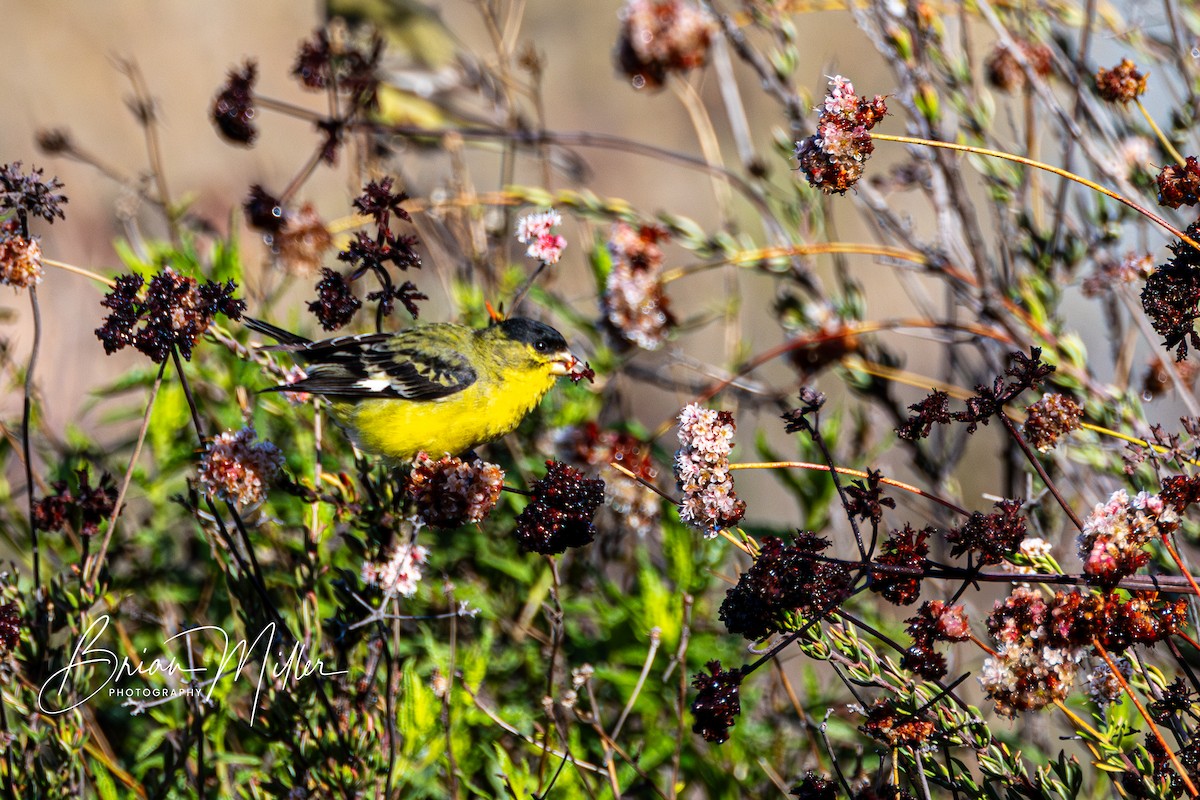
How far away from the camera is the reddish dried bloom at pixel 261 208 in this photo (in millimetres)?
2930

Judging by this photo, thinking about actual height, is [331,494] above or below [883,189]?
below

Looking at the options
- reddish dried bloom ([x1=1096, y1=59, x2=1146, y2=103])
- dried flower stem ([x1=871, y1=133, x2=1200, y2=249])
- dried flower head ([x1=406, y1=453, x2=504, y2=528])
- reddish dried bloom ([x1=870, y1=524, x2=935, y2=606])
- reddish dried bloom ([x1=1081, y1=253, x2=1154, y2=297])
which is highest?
reddish dried bloom ([x1=1096, y1=59, x2=1146, y2=103])

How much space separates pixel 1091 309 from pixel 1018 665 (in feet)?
17.6

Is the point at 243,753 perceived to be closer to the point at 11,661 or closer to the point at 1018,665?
the point at 11,661

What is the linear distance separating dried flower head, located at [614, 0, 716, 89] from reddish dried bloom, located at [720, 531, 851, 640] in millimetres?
1895

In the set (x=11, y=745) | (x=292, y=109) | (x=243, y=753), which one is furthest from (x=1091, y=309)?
(x=11, y=745)

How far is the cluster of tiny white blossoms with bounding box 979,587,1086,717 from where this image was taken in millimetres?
1597

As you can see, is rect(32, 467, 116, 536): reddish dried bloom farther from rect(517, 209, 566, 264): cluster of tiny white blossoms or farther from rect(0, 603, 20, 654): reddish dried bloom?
rect(517, 209, 566, 264): cluster of tiny white blossoms

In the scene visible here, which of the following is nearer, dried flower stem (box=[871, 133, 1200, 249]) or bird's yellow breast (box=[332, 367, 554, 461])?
dried flower stem (box=[871, 133, 1200, 249])

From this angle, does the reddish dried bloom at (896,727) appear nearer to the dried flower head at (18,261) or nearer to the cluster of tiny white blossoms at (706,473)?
the cluster of tiny white blossoms at (706,473)

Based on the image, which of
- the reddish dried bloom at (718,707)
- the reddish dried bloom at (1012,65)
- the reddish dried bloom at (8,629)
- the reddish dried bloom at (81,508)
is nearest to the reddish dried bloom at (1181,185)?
the reddish dried bloom at (718,707)

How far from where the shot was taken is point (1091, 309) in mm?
6391

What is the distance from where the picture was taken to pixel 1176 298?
1728 millimetres

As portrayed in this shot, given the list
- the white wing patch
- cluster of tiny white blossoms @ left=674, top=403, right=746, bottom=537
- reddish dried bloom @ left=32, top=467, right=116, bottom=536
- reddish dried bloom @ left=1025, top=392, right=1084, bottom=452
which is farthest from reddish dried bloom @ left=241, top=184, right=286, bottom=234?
reddish dried bloom @ left=1025, top=392, right=1084, bottom=452
